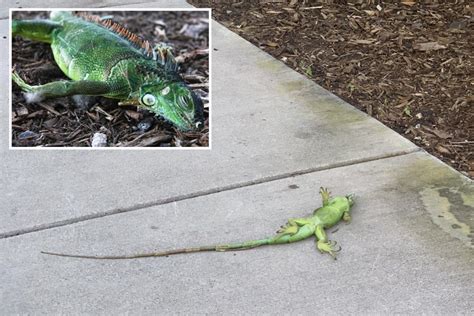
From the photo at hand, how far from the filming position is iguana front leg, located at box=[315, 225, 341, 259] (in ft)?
10.8

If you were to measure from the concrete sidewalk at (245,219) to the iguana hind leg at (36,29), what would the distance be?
0.59 m

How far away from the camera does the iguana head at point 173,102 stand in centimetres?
321

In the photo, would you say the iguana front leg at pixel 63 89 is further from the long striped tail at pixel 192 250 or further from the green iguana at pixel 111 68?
the long striped tail at pixel 192 250

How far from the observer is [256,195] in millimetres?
3744

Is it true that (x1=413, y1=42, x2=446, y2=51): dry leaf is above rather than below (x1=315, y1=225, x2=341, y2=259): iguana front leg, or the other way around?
above

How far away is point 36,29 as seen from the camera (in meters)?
3.97

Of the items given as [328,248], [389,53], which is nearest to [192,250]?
[328,248]

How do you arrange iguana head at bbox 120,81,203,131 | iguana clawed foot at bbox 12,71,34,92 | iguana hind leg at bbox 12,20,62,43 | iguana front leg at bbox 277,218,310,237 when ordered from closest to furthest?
iguana head at bbox 120,81,203,131, iguana front leg at bbox 277,218,310,237, iguana clawed foot at bbox 12,71,34,92, iguana hind leg at bbox 12,20,62,43

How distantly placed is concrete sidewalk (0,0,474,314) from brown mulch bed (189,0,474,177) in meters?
0.23

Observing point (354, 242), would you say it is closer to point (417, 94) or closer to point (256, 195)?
point (256, 195)

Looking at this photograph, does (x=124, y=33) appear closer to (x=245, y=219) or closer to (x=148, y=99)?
(x=148, y=99)

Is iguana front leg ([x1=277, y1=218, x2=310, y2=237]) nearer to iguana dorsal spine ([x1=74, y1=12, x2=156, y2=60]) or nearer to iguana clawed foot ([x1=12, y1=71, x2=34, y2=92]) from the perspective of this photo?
iguana dorsal spine ([x1=74, y1=12, x2=156, y2=60])

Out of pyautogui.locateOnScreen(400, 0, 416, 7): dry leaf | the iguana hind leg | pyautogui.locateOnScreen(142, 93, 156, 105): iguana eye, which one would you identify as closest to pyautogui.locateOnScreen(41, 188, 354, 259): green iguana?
pyautogui.locateOnScreen(142, 93, 156, 105): iguana eye

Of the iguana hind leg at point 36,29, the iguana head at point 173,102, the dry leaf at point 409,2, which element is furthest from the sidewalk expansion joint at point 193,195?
the dry leaf at point 409,2
